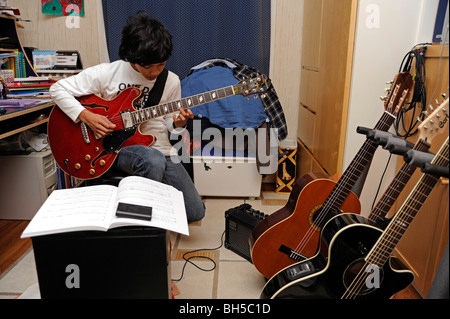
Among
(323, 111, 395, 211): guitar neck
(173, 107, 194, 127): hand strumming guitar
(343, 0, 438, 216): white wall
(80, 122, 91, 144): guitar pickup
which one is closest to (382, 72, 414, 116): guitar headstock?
(323, 111, 395, 211): guitar neck

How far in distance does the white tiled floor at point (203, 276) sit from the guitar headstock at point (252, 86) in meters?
0.84

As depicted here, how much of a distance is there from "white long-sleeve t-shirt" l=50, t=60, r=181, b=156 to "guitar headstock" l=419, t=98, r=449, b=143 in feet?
4.30

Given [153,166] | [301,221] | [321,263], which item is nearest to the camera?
[321,263]

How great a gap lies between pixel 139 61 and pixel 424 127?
1.22 m

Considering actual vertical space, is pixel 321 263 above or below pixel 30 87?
below

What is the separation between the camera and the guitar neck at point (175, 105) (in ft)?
6.10

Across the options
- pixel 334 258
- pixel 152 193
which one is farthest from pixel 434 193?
pixel 152 193

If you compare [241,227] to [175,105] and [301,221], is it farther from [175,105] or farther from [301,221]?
[175,105]

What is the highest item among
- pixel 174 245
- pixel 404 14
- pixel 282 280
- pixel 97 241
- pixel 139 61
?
pixel 404 14

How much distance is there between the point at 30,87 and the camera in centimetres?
247

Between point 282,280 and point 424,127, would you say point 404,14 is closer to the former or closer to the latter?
point 424,127

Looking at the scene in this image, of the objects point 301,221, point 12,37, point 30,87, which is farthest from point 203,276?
point 12,37

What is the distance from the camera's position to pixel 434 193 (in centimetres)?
153

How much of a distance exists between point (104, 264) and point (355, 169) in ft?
3.14
